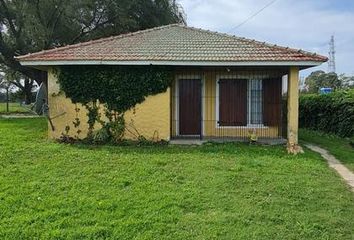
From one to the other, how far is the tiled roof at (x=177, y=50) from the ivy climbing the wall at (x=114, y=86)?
1.71 ft

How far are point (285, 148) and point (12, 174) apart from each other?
8.07 metres

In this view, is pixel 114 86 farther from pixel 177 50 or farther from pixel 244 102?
pixel 244 102

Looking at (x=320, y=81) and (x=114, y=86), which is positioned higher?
(x=320, y=81)

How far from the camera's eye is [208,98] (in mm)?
16500

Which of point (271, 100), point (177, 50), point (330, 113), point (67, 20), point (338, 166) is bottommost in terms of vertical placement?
point (338, 166)

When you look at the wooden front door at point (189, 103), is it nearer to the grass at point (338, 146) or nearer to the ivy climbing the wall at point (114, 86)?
the ivy climbing the wall at point (114, 86)

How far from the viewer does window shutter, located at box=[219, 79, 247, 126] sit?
53.8 feet

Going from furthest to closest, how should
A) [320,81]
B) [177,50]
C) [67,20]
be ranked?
[320,81]
[67,20]
[177,50]

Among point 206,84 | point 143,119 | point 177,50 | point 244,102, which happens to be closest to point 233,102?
point 244,102

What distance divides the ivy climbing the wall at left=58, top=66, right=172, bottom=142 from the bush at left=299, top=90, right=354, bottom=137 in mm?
8244

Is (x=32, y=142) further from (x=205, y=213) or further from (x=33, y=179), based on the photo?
(x=205, y=213)

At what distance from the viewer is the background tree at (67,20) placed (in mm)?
27000

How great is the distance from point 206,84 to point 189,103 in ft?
3.01

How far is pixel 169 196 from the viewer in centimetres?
802
